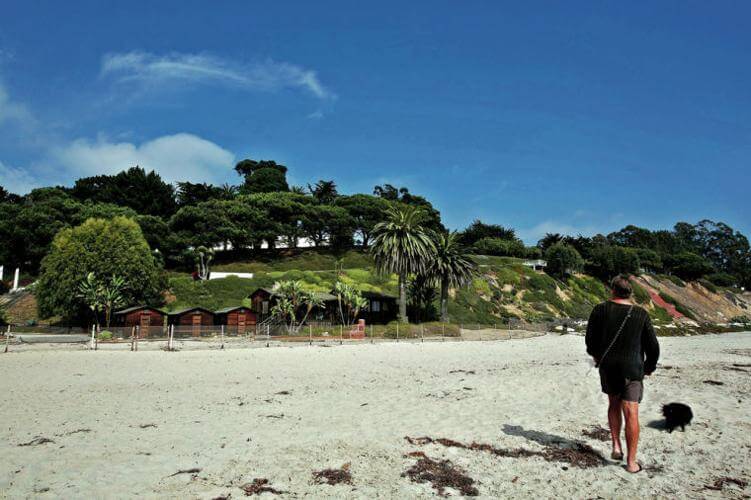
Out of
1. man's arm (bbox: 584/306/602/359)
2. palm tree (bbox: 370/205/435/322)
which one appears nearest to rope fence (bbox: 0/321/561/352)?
palm tree (bbox: 370/205/435/322)

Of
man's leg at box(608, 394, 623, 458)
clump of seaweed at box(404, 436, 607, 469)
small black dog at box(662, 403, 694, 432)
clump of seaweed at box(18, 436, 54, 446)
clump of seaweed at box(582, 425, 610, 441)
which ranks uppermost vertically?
man's leg at box(608, 394, 623, 458)

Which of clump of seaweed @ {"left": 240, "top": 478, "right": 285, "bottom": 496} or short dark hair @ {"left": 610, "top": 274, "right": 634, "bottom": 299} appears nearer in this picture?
clump of seaweed @ {"left": 240, "top": 478, "right": 285, "bottom": 496}

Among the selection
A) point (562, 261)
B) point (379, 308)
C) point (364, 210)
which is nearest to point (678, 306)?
point (562, 261)

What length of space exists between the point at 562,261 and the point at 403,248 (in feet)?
127

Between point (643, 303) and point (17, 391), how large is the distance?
7932 centimetres

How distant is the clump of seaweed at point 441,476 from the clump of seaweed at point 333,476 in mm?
696

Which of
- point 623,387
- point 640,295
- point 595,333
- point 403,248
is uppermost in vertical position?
point 403,248

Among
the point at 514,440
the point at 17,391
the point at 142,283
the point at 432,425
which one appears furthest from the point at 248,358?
the point at 142,283

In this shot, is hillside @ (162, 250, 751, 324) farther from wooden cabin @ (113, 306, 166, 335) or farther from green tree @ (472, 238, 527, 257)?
wooden cabin @ (113, 306, 166, 335)

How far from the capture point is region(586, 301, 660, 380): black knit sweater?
19.2 ft

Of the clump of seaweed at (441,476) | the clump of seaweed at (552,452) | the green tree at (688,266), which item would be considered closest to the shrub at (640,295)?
the green tree at (688,266)

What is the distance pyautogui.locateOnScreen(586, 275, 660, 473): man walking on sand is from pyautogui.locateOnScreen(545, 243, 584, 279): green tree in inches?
2851

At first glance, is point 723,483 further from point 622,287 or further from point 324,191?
point 324,191

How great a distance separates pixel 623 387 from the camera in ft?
19.4
